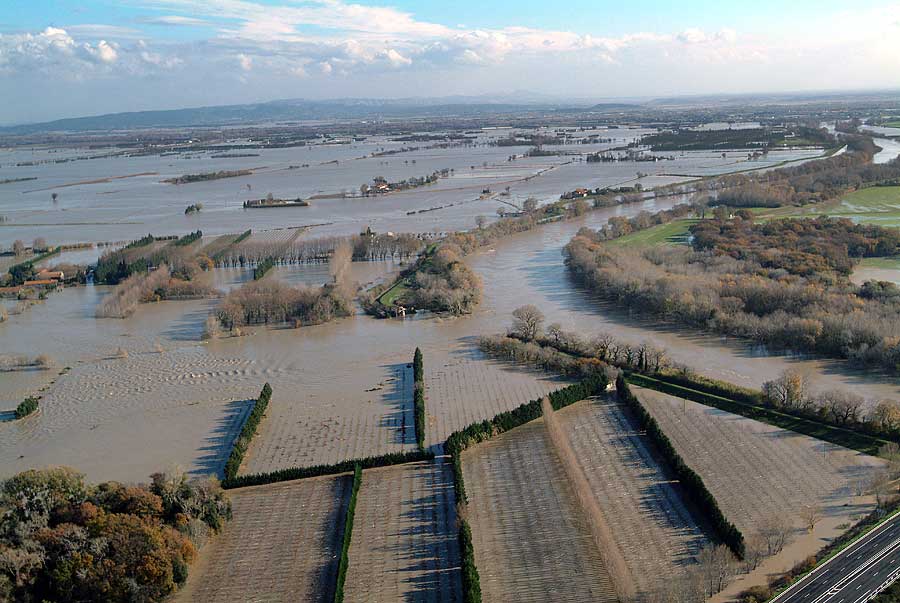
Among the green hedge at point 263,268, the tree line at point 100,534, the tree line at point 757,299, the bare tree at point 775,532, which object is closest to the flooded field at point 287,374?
the tree line at point 757,299

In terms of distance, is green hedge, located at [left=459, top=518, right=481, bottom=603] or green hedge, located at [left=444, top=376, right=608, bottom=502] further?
green hedge, located at [left=444, top=376, right=608, bottom=502]

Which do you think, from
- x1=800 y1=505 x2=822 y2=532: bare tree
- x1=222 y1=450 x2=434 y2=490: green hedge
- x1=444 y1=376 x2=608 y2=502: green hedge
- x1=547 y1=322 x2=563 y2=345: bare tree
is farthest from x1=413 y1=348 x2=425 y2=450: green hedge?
x1=800 y1=505 x2=822 y2=532: bare tree

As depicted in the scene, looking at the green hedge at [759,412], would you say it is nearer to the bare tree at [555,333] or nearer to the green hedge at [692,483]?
the green hedge at [692,483]

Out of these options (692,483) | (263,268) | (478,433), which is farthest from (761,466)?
(263,268)

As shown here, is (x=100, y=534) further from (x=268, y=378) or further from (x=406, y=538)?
(x=268, y=378)

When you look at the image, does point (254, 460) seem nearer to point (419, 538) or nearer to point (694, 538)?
point (419, 538)

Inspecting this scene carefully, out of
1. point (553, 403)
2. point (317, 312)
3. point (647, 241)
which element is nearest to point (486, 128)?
point (647, 241)

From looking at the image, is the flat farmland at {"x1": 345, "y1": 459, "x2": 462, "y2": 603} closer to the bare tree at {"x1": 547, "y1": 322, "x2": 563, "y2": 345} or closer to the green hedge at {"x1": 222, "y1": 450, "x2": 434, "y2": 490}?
the green hedge at {"x1": 222, "y1": 450, "x2": 434, "y2": 490}
